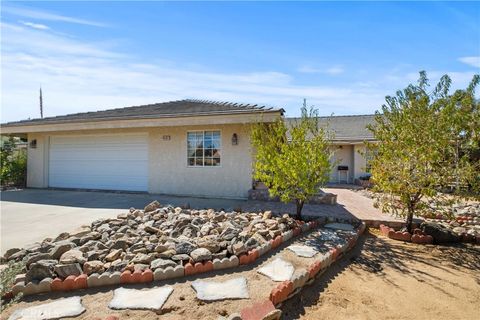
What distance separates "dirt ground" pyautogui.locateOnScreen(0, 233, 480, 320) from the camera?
2.99m

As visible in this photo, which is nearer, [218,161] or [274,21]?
[274,21]

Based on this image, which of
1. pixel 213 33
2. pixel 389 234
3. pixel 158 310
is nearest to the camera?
pixel 158 310

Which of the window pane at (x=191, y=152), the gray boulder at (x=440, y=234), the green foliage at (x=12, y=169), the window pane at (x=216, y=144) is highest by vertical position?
the window pane at (x=216, y=144)

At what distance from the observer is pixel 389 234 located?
20.5ft

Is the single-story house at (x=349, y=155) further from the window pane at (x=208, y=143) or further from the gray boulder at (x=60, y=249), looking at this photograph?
the gray boulder at (x=60, y=249)

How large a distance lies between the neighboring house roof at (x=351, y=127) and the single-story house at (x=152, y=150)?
784 centimetres

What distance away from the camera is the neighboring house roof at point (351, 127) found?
16.7 m

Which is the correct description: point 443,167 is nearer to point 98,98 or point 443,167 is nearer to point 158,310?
point 158,310

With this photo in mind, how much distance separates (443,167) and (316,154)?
2580 millimetres

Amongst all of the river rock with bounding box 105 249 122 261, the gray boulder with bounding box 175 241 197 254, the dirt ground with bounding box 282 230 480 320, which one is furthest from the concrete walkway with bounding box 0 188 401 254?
the gray boulder with bounding box 175 241 197 254

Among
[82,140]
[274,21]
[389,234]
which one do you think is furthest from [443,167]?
[82,140]

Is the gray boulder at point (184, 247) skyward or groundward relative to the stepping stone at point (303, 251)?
skyward

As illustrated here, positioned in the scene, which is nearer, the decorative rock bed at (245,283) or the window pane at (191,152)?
the decorative rock bed at (245,283)

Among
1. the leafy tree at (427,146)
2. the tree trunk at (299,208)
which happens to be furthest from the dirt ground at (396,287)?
the tree trunk at (299,208)
